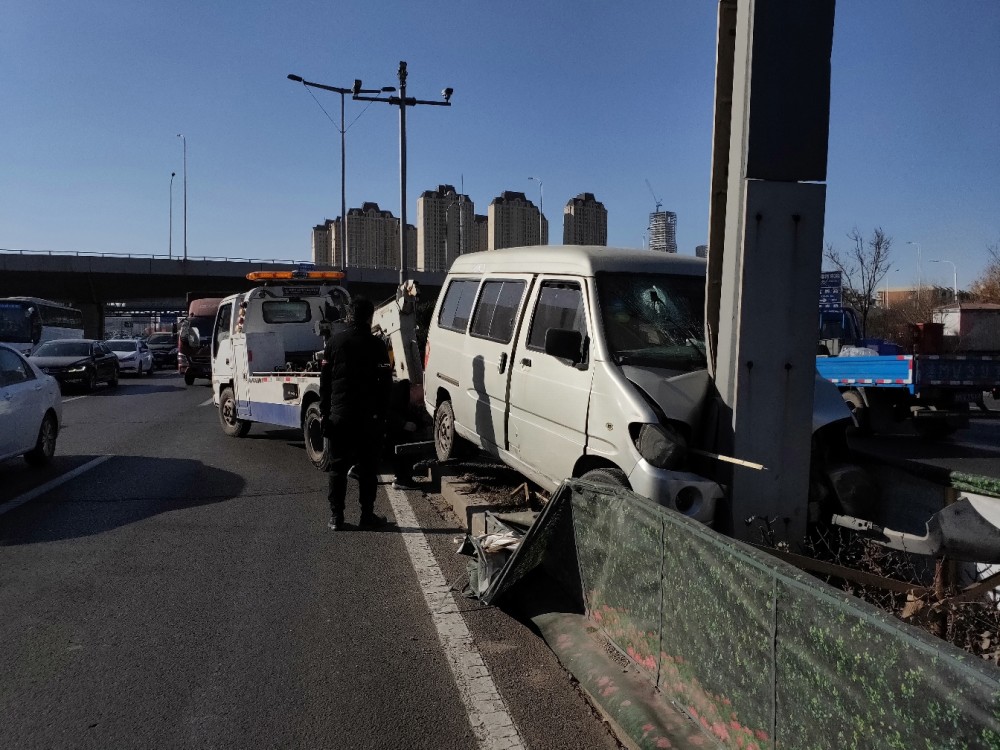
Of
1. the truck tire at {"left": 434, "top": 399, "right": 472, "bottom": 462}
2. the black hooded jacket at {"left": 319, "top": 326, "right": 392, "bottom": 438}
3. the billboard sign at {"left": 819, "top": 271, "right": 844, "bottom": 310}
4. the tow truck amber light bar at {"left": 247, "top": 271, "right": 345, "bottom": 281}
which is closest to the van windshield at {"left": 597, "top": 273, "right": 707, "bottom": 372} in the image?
the black hooded jacket at {"left": 319, "top": 326, "right": 392, "bottom": 438}

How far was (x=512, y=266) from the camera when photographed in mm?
7121

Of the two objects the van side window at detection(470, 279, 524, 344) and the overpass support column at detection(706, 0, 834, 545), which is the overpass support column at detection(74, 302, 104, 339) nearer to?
the van side window at detection(470, 279, 524, 344)

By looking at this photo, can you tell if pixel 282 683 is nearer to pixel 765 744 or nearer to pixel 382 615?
pixel 382 615

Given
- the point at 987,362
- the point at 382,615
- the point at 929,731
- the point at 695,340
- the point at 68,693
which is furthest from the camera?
the point at 987,362

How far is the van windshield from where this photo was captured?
5.48 m

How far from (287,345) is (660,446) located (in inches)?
336

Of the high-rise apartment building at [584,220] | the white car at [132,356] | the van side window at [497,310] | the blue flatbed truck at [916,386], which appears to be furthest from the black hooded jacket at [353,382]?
the white car at [132,356]

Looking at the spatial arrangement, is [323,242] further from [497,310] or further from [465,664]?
[465,664]

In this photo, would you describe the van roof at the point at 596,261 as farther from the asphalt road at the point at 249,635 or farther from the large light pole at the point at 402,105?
the large light pole at the point at 402,105

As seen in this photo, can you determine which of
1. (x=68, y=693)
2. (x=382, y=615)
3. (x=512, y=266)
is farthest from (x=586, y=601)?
(x=512, y=266)

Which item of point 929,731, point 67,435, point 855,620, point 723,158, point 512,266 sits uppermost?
point 723,158

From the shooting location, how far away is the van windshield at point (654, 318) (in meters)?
5.48

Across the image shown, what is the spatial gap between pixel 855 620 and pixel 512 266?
17.1 feet

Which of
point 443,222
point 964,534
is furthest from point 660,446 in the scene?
point 443,222
